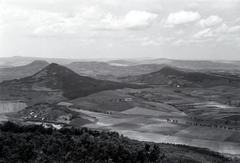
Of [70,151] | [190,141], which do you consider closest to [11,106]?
[190,141]

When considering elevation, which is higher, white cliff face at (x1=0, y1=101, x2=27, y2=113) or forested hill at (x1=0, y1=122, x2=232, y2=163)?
forested hill at (x1=0, y1=122, x2=232, y2=163)

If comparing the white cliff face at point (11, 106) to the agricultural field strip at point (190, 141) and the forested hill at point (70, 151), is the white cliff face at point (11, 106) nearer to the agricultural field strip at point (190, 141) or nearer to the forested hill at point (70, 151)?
the agricultural field strip at point (190, 141)

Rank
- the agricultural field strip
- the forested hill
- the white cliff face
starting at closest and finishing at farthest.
Answer: the forested hill → the agricultural field strip → the white cliff face

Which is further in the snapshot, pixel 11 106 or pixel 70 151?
pixel 11 106

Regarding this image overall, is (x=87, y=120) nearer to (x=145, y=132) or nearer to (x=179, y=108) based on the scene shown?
(x=145, y=132)

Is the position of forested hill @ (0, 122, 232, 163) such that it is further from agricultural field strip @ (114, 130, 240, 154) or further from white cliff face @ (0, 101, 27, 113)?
white cliff face @ (0, 101, 27, 113)

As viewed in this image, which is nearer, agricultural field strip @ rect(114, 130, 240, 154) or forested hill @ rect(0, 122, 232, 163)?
forested hill @ rect(0, 122, 232, 163)

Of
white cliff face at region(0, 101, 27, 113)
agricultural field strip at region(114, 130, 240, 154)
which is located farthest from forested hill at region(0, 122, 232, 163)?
white cliff face at region(0, 101, 27, 113)

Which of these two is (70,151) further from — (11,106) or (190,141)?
(11,106)

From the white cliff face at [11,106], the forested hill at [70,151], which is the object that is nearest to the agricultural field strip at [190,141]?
the forested hill at [70,151]
